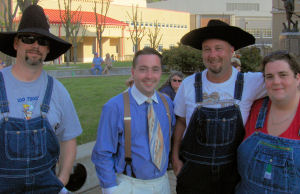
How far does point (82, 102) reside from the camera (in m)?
9.38

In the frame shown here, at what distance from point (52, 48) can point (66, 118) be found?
2.12 feet

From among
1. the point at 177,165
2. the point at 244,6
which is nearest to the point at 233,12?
the point at 244,6

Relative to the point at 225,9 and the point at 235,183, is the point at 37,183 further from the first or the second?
the point at 225,9

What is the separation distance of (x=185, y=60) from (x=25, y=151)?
43.5 feet

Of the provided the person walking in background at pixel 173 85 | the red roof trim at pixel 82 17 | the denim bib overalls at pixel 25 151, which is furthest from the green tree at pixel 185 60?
the red roof trim at pixel 82 17

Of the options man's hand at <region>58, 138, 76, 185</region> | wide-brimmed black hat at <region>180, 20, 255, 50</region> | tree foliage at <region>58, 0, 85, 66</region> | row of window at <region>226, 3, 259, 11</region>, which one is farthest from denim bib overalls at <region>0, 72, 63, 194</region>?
row of window at <region>226, 3, 259, 11</region>

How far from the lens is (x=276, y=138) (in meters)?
2.37

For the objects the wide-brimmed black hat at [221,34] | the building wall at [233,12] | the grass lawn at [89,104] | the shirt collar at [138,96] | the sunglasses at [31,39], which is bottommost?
the grass lawn at [89,104]

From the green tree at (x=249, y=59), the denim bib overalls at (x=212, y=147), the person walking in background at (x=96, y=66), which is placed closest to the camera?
the denim bib overalls at (x=212, y=147)

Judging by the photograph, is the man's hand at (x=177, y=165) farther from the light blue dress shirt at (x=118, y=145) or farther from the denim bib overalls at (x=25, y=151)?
the denim bib overalls at (x=25, y=151)

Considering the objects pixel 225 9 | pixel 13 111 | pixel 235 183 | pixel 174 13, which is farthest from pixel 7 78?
pixel 225 9

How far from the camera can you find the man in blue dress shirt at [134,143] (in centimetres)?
258

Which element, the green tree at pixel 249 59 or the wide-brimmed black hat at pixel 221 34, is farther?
the green tree at pixel 249 59

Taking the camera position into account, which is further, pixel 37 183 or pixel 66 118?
pixel 66 118
